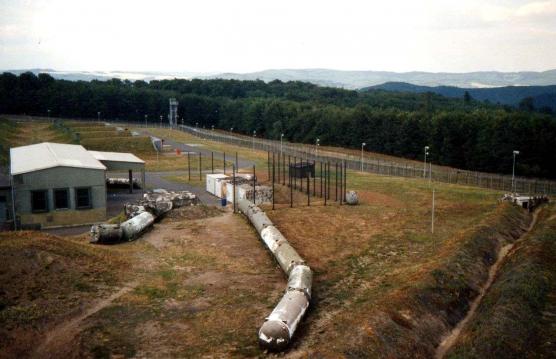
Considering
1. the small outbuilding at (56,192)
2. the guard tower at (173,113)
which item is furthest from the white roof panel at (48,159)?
the guard tower at (173,113)

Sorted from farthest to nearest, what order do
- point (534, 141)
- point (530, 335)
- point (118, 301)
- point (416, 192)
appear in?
point (534, 141), point (416, 192), point (118, 301), point (530, 335)

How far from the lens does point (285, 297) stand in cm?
2475

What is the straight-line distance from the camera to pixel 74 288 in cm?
2734

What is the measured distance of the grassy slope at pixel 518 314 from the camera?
73.5 ft

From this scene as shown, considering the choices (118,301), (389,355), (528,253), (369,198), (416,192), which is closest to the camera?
(389,355)

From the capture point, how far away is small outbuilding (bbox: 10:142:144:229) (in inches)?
1647

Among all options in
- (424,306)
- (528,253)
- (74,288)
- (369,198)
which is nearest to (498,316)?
(424,306)

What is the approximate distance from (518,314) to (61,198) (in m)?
36.0

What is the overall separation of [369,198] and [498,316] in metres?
31.8

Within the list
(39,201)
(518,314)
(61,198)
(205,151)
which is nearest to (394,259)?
(518,314)

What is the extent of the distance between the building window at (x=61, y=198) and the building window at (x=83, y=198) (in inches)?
31.6

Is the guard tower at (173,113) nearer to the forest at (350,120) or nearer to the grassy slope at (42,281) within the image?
the forest at (350,120)

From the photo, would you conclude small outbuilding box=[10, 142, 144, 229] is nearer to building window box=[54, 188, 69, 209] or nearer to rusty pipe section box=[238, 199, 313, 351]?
building window box=[54, 188, 69, 209]

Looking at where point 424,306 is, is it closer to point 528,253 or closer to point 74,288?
point 528,253
